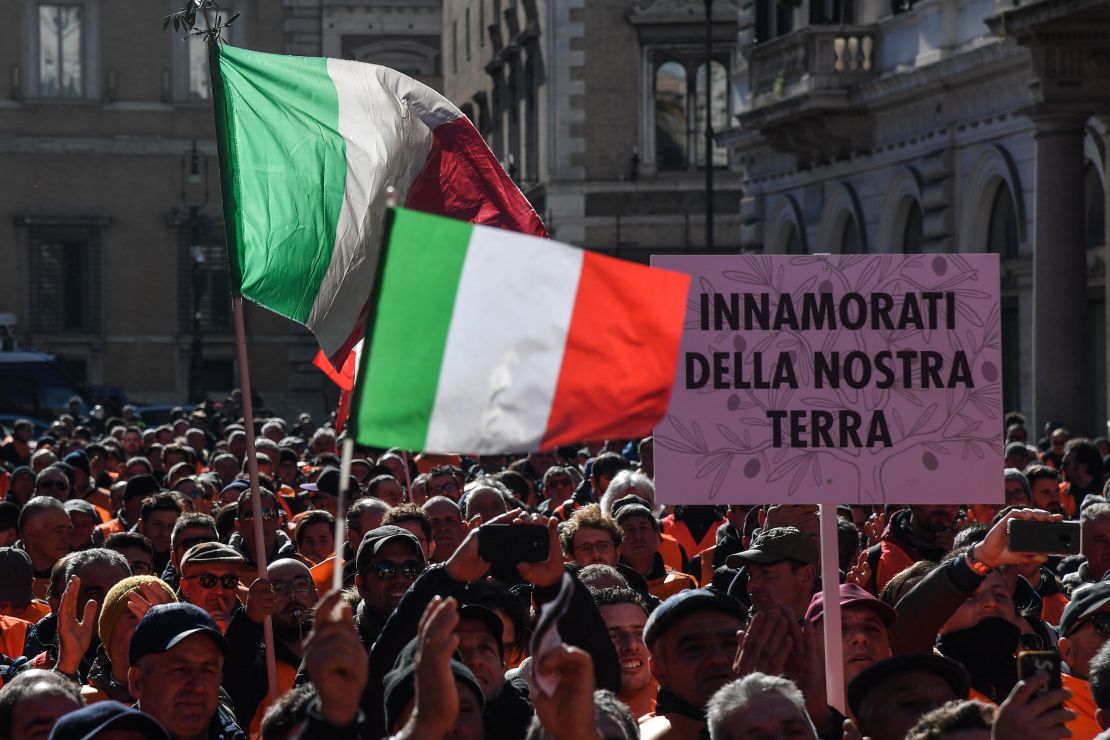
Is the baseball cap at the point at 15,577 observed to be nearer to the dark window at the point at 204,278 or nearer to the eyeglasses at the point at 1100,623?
the eyeglasses at the point at 1100,623

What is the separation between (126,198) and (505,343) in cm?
5173

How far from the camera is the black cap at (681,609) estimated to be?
614 centimetres

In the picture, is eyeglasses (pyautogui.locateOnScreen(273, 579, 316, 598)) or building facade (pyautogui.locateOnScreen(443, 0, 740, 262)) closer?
eyeglasses (pyautogui.locateOnScreen(273, 579, 316, 598))

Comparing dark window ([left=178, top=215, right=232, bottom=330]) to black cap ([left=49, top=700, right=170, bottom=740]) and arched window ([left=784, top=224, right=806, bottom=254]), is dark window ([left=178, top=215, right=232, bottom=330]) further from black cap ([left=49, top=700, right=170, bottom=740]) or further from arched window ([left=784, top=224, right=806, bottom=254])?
black cap ([left=49, top=700, right=170, bottom=740])

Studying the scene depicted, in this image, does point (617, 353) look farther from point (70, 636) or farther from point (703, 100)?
point (703, 100)

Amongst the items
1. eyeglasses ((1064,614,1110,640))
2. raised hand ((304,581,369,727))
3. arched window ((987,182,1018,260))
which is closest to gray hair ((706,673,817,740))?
raised hand ((304,581,369,727))

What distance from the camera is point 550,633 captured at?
439 centimetres

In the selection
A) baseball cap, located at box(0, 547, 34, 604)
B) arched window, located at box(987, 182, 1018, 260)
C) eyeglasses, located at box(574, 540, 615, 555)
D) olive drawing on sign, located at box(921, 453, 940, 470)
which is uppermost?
arched window, located at box(987, 182, 1018, 260)

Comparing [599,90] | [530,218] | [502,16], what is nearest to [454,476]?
[530,218]

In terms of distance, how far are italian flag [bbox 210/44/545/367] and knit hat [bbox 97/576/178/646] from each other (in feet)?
4.84

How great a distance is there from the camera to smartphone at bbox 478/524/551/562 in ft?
20.1

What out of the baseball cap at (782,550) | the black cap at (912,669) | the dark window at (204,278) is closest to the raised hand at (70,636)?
the baseball cap at (782,550)

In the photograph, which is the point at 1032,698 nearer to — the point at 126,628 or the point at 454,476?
the point at 126,628

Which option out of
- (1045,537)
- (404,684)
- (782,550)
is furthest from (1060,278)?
(404,684)
